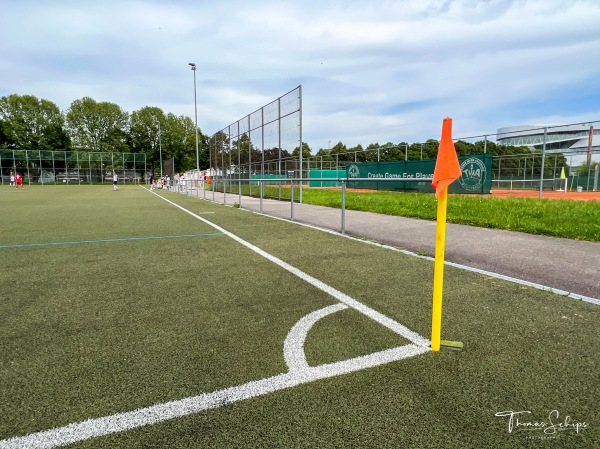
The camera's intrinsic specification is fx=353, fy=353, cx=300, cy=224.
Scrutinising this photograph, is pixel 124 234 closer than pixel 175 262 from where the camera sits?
No

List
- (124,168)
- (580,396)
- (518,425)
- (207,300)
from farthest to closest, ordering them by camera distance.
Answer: (124,168) < (207,300) < (580,396) < (518,425)

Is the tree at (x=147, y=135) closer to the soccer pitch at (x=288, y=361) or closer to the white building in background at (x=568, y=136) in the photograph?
the white building in background at (x=568, y=136)

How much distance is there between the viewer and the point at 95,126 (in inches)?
3204

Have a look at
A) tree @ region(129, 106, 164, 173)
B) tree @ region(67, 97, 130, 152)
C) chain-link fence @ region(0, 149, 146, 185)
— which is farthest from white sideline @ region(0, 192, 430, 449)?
tree @ region(67, 97, 130, 152)

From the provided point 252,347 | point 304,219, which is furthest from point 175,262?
point 304,219

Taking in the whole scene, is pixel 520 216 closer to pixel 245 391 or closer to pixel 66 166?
pixel 245 391

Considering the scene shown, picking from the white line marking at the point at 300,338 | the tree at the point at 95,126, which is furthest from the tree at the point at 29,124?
the white line marking at the point at 300,338

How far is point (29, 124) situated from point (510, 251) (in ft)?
305

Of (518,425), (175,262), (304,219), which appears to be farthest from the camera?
(304,219)

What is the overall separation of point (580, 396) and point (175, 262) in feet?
14.8

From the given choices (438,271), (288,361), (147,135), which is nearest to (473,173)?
(438,271)

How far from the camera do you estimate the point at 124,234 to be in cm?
744

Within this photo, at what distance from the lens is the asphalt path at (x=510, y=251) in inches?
159

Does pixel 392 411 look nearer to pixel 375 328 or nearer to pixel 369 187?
pixel 375 328
